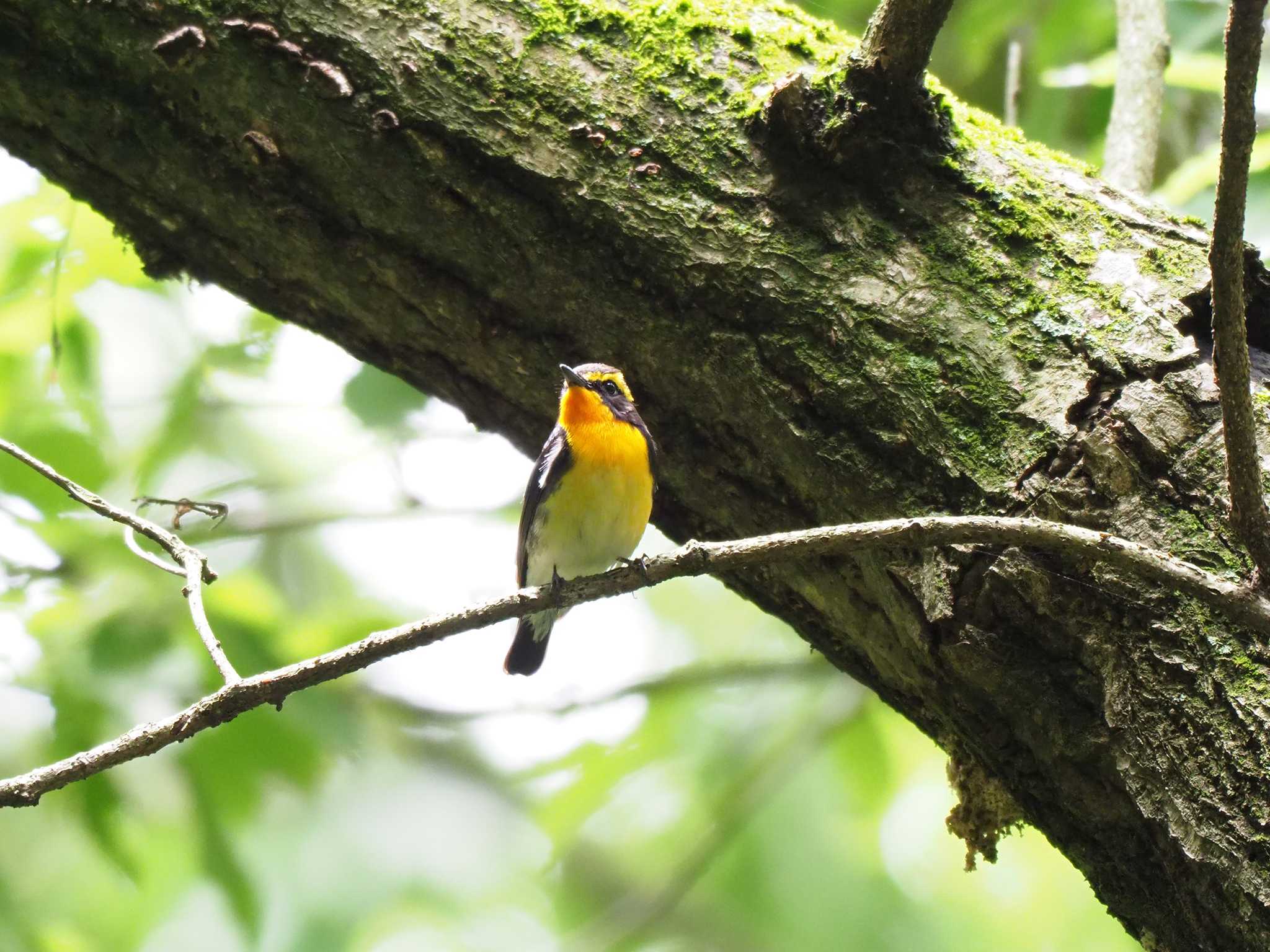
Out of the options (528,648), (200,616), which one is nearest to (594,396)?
(200,616)

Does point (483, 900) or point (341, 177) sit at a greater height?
point (341, 177)

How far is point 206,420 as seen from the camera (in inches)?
212

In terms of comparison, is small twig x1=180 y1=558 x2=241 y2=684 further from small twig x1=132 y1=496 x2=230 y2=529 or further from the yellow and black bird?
the yellow and black bird

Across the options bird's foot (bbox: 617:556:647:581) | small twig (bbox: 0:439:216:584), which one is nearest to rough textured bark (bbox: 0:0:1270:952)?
bird's foot (bbox: 617:556:647:581)

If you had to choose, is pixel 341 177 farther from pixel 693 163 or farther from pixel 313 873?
pixel 313 873

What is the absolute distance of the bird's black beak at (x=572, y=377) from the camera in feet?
10.4

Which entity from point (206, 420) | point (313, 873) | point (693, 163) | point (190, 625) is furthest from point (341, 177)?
point (313, 873)

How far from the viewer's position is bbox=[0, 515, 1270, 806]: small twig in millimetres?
2018

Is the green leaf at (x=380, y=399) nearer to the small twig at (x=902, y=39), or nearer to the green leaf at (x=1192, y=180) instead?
the small twig at (x=902, y=39)

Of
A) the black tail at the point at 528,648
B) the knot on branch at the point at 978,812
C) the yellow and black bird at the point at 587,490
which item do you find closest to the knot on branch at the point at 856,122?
the yellow and black bird at the point at 587,490

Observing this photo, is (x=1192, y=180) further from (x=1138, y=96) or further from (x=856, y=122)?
(x=856, y=122)

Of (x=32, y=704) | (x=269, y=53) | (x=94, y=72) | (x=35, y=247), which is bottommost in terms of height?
(x=32, y=704)

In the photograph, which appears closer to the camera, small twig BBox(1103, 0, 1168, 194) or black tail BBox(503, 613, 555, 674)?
small twig BBox(1103, 0, 1168, 194)

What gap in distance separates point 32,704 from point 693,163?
319 centimetres
